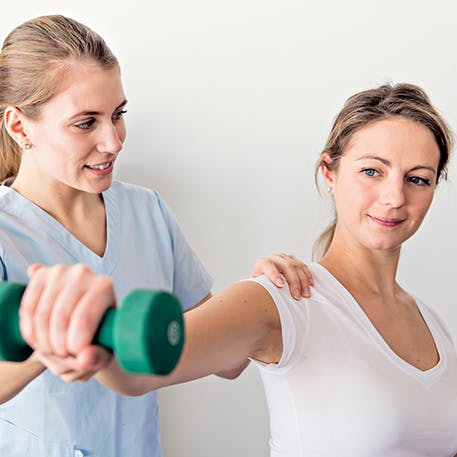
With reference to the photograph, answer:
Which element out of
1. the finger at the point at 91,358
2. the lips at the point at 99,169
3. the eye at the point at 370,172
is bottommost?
the lips at the point at 99,169

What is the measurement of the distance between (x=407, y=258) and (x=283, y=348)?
32.5 inches

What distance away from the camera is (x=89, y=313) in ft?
1.89

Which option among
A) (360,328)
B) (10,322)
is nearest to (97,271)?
(360,328)

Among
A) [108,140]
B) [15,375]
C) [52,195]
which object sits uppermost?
[108,140]

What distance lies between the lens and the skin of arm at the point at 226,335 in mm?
937

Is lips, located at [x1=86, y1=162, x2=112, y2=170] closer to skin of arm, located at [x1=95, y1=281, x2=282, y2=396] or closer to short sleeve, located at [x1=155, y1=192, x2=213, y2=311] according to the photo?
short sleeve, located at [x1=155, y1=192, x2=213, y2=311]

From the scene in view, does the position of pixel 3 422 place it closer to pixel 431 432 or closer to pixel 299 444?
pixel 299 444

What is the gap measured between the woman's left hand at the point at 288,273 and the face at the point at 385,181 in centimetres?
14

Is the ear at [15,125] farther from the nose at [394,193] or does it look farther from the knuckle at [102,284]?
the knuckle at [102,284]

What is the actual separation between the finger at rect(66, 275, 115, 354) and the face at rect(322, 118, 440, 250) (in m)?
0.75

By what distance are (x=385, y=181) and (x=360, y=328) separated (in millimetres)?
224

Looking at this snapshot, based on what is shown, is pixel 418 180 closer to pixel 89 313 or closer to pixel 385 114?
pixel 385 114

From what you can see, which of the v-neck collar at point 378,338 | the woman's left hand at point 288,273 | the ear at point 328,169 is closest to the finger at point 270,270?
the woman's left hand at point 288,273

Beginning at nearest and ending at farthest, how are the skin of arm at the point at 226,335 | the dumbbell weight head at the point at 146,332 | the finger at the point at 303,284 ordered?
the dumbbell weight head at the point at 146,332 → the skin of arm at the point at 226,335 → the finger at the point at 303,284
